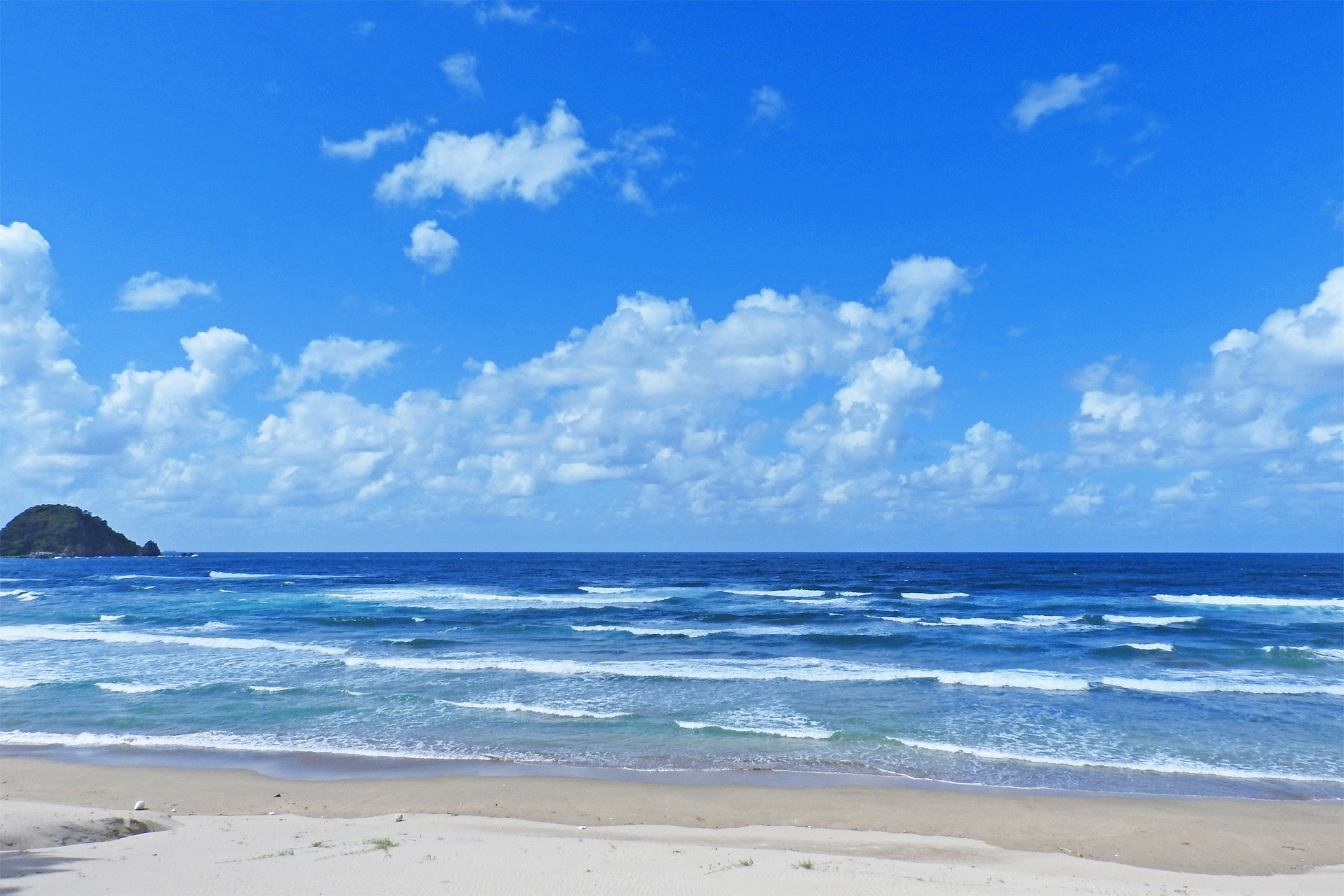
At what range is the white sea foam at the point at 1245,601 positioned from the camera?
4244cm

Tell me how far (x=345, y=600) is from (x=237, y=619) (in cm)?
988

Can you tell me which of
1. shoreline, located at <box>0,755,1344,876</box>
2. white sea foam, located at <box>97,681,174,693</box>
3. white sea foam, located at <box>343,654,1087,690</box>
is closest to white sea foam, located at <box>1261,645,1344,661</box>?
white sea foam, located at <box>343,654,1087,690</box>

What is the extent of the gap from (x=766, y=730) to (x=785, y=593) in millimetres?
34852

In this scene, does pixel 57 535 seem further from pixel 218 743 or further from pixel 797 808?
pixel 797 808

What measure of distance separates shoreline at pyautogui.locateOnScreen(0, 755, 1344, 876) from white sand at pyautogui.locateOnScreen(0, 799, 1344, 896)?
471 millimetres

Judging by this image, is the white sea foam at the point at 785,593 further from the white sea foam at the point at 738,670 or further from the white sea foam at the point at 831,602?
the white sea foam at the point at 738,670

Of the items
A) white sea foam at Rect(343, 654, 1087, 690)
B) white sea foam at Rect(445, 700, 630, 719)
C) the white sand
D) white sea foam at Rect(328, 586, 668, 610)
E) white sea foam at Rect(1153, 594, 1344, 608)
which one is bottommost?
white sea foam at Rect(328, 586, 668, 610)

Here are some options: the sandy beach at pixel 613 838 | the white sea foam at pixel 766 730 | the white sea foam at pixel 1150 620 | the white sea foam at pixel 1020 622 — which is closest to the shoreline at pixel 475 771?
the sandy beach at pixel 613 838

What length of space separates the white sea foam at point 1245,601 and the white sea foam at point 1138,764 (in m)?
35.6

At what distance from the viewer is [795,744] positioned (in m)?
14.5

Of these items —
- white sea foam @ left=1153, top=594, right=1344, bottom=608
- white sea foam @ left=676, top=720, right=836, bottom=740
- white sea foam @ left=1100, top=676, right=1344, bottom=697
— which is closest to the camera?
white sea foam @ left=676, top=720, right=836, bottom=740

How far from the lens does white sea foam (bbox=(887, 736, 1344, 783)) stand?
13.1 meters

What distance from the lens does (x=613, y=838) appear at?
377 inches

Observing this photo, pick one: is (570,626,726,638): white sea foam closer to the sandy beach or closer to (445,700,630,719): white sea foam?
(445,700,630,719): white sea foam
